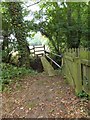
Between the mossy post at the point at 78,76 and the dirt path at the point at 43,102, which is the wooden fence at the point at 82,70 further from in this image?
the dirt path at the point at 43,102

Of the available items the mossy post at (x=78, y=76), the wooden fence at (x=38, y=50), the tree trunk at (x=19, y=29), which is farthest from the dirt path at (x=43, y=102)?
the wooden fence at (x=38, y=50)

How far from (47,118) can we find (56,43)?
31.5ft

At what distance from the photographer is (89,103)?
12.0ft

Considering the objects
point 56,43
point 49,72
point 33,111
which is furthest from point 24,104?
point 56,43

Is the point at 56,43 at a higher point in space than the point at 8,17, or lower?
lower

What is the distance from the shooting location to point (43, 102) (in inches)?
158

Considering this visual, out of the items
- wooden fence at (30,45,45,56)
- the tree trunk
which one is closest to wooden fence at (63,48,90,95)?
the tree trunk

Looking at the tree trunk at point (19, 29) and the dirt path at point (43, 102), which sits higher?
the tree trunk at point (19, 29)

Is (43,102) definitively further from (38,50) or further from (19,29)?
(38,50)

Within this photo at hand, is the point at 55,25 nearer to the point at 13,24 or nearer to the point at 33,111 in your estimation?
the point at 13,24

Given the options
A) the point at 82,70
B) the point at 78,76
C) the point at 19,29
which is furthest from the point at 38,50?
the point at 82,70

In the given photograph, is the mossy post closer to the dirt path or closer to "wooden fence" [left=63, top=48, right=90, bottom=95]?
"wooden fence" [left=63, top=48, right=90, bottom=95]

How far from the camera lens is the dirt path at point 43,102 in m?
3.50

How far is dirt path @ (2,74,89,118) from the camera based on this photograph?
11.5 feet
